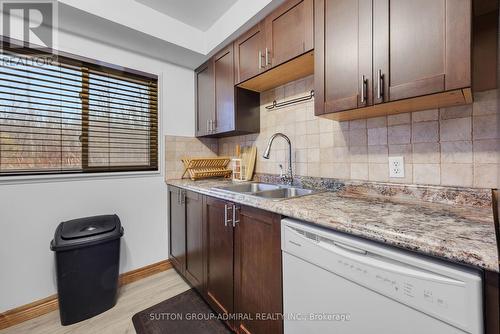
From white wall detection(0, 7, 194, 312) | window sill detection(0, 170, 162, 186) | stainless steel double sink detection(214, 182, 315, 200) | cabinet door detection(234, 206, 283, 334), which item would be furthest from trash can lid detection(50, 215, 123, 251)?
cabinet door detection(234, 206, 283, 334)

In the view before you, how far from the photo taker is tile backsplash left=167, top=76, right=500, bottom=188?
3.17 feet

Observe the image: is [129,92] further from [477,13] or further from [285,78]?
[477,13]

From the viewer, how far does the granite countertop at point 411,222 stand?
55 cm

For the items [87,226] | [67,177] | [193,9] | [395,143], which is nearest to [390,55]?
[395,143]

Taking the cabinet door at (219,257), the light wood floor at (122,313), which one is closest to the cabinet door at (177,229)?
the light wood floor at (122,313)

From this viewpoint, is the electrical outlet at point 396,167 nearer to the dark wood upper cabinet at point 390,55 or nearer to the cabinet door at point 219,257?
the dark wood upper cabinet at point 390,55

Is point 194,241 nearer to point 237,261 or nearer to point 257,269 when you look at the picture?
point 237,261

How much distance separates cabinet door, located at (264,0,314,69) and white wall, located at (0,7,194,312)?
48.1 inches

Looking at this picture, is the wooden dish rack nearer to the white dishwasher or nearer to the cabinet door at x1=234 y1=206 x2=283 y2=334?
the cabinet door at x1=234 y1=206 x2=283 y2=334

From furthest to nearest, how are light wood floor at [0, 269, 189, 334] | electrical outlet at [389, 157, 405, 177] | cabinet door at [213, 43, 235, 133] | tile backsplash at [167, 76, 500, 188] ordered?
cabinet door at [213, 43, 235, 133], light wood floor at [0, 269, 189, 334], electrical outlet at [389, 157, 405, 177], tile backsplash at [167, 76, 500, 188]

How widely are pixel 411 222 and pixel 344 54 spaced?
2.75 feet

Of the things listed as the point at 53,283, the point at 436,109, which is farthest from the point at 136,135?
the point at 436,109

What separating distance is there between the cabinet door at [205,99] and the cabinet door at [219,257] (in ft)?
3.29

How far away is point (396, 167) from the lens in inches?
47.8
